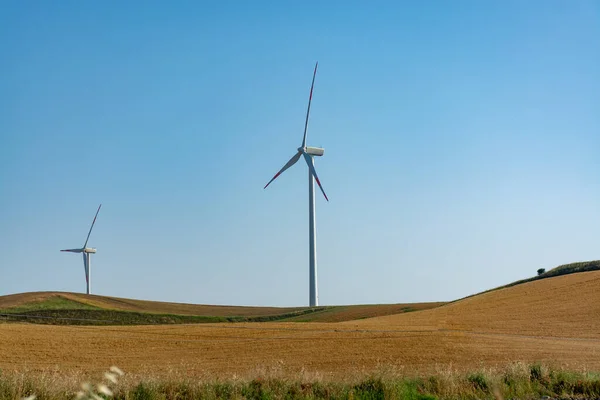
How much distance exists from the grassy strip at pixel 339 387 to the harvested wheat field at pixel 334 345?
296 cm

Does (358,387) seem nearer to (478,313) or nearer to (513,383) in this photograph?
(513,383)

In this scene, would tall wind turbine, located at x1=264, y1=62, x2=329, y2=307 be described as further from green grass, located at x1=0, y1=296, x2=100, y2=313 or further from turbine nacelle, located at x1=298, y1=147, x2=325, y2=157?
green grass, located at x1=0, y1=296, x2=100, y2=313

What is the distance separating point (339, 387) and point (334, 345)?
51.5 feet

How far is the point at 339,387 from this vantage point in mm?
17297

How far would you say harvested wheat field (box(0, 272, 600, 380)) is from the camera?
88.4 feet

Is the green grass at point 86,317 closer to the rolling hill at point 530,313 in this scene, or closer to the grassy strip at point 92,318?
the grassy strip at point 92,318

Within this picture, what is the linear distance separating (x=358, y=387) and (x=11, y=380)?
821cm

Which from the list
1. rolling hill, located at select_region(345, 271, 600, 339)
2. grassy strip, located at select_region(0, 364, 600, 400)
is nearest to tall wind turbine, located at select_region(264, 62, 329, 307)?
rolling hill, located at select_region(345, 271, 600, 339)

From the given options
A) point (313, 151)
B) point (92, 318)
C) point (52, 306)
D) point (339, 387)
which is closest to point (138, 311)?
point (52, 306)

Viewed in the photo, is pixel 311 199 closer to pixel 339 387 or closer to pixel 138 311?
pixel 138 311

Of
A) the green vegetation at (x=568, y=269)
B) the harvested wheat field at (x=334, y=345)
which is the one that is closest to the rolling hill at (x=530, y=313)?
the harvested wheat field at (x=334, y=345)

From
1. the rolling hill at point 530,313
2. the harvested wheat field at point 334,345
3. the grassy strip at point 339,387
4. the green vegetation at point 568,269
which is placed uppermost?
the green vegetation at point 568,269

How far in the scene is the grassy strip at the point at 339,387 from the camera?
15625 millimetres

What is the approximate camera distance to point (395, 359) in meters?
28.3
